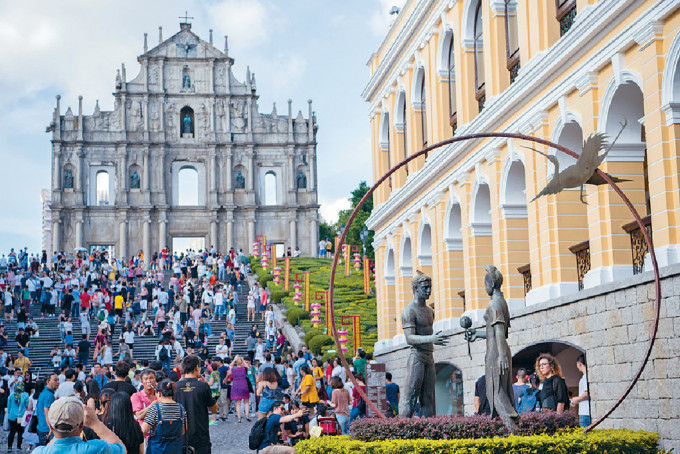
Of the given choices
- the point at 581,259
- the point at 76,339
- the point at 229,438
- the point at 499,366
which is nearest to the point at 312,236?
the point at 76,339

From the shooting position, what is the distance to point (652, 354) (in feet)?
45.8

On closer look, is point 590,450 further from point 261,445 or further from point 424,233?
point 424,233

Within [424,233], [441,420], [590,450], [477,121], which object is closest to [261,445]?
[441,420]

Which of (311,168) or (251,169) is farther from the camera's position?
(311,168)

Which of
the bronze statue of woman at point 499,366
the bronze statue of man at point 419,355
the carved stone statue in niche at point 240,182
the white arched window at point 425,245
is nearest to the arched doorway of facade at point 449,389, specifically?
the white arched window at point 425,245

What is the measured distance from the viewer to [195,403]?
11984 millimetres

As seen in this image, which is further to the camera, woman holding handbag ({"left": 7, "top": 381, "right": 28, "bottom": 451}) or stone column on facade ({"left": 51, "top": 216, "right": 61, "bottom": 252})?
stone column on facade ({"left": 51, "top": 216, "right": 61, "bottom": 252})

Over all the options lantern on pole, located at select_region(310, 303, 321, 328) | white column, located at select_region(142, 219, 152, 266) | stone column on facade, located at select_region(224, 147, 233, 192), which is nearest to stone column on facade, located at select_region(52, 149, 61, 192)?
white column, located at select_region(142, 219, 152, 266)

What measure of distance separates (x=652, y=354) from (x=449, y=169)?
11.9 metres

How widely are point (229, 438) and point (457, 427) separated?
367 inches

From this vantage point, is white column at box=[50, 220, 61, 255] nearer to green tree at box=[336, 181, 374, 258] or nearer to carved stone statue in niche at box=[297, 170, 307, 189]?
carved stone statue in niche at box=[297, 170, 307, 189]

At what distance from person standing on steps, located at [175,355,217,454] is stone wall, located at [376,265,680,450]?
20.0 feet

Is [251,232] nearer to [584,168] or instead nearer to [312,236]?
[312,236]

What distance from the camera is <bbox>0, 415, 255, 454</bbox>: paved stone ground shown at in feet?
61.0
